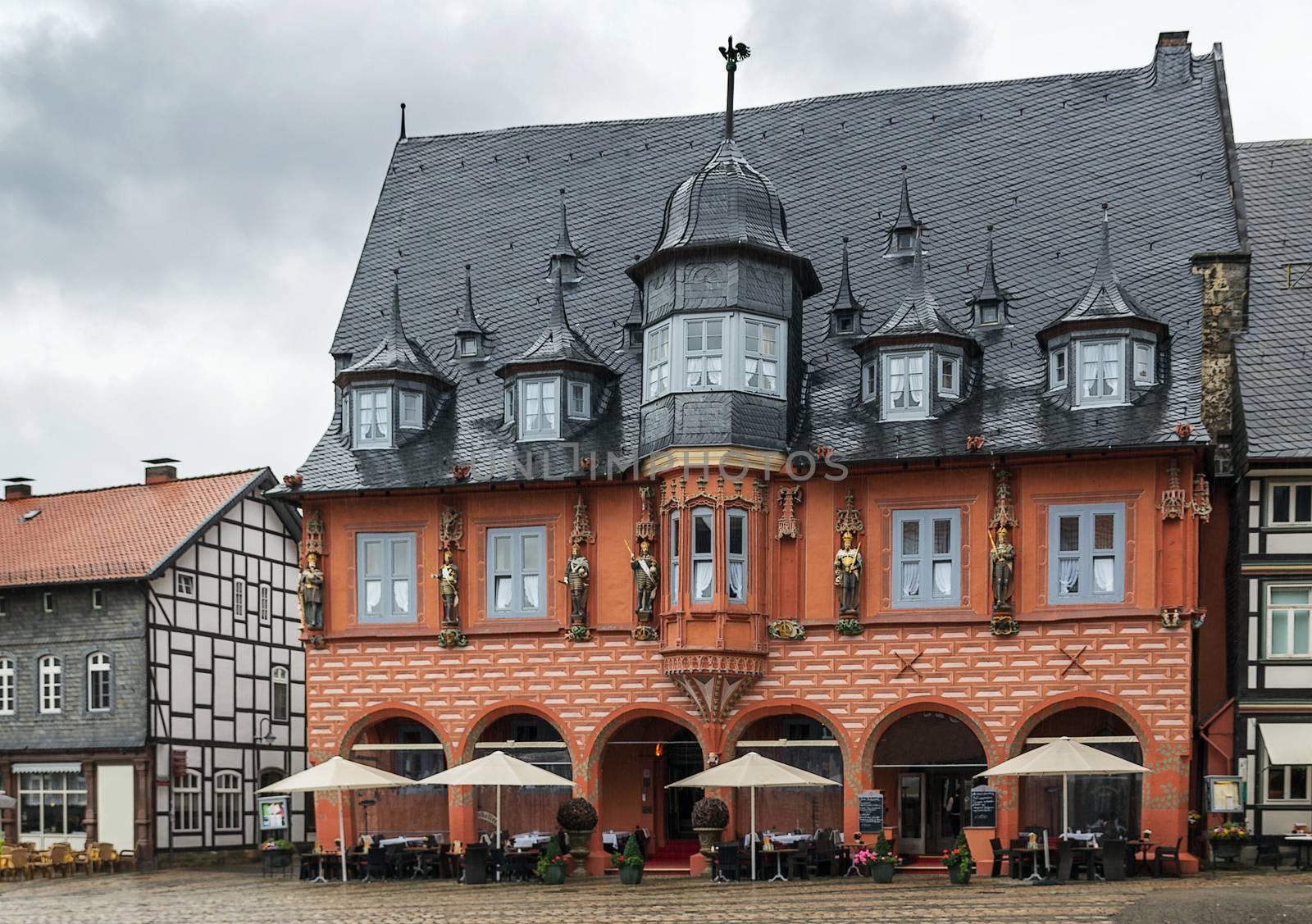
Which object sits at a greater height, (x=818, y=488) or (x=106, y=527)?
(x=818, y=488)

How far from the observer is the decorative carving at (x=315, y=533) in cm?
3838

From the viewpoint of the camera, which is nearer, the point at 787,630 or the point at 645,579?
the point at 787,630

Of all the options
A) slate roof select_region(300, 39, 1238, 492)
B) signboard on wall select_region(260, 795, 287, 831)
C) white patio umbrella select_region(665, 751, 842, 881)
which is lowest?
signboard on wall select_region(260, 795, 287, 831)

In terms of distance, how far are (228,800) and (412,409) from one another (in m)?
12.6

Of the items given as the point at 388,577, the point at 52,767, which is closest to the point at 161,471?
the point at 52,767

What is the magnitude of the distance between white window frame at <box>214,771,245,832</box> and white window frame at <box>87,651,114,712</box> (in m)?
3.30

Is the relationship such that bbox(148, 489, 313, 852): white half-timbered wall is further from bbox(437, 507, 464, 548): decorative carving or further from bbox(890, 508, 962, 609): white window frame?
bbox(890, 508, 962, 609): white window frame

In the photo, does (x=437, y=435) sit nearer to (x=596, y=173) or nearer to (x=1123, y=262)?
Answer: (x=596, y=173)

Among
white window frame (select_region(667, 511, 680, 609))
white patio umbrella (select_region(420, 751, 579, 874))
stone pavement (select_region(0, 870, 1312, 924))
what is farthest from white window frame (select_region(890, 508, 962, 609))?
white patio umbrella (select_region(420, 751, 579, 874))

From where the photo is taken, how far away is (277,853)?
38062 mm

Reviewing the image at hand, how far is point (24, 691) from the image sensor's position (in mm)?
44750

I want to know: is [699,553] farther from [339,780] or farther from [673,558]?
[339,780]

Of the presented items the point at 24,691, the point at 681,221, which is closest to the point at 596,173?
the point at 681,221

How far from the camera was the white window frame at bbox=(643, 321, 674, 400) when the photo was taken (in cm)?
3622
